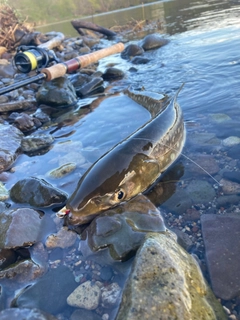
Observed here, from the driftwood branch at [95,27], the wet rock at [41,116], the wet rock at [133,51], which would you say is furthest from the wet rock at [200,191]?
the driftwood branch at [95,27]

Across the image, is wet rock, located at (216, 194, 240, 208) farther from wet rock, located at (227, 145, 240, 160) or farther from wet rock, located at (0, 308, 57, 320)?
wet rock, located at (0, 308, 57, 320)

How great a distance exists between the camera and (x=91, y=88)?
7.06m

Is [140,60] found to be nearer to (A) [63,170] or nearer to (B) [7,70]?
(B) [7,70]

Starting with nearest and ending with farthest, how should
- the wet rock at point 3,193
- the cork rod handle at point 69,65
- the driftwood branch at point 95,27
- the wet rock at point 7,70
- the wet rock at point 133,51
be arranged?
1. the wet rock at point 3,193
2. the cork rod handle at point 69,65
3. the wet rock at point 7,70
4. the wet rock at point 133,51
5. the driftwood branch at point 95,27

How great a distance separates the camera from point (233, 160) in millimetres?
3271

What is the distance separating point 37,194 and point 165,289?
5.82 ft

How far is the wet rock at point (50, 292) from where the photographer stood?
185cm

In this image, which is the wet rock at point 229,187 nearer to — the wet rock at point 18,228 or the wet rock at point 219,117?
the wet rock at point 219,117

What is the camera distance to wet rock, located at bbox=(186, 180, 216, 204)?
274 cm

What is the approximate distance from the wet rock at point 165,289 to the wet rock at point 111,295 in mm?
156

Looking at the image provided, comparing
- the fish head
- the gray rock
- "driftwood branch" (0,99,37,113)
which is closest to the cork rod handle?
"driftwood branch" (0,99,37,113)

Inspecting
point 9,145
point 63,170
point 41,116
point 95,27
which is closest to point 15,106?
point 41,116

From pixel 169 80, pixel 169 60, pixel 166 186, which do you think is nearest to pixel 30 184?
pixel 166 186

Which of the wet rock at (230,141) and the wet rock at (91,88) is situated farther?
the wet rock at (91,88)
